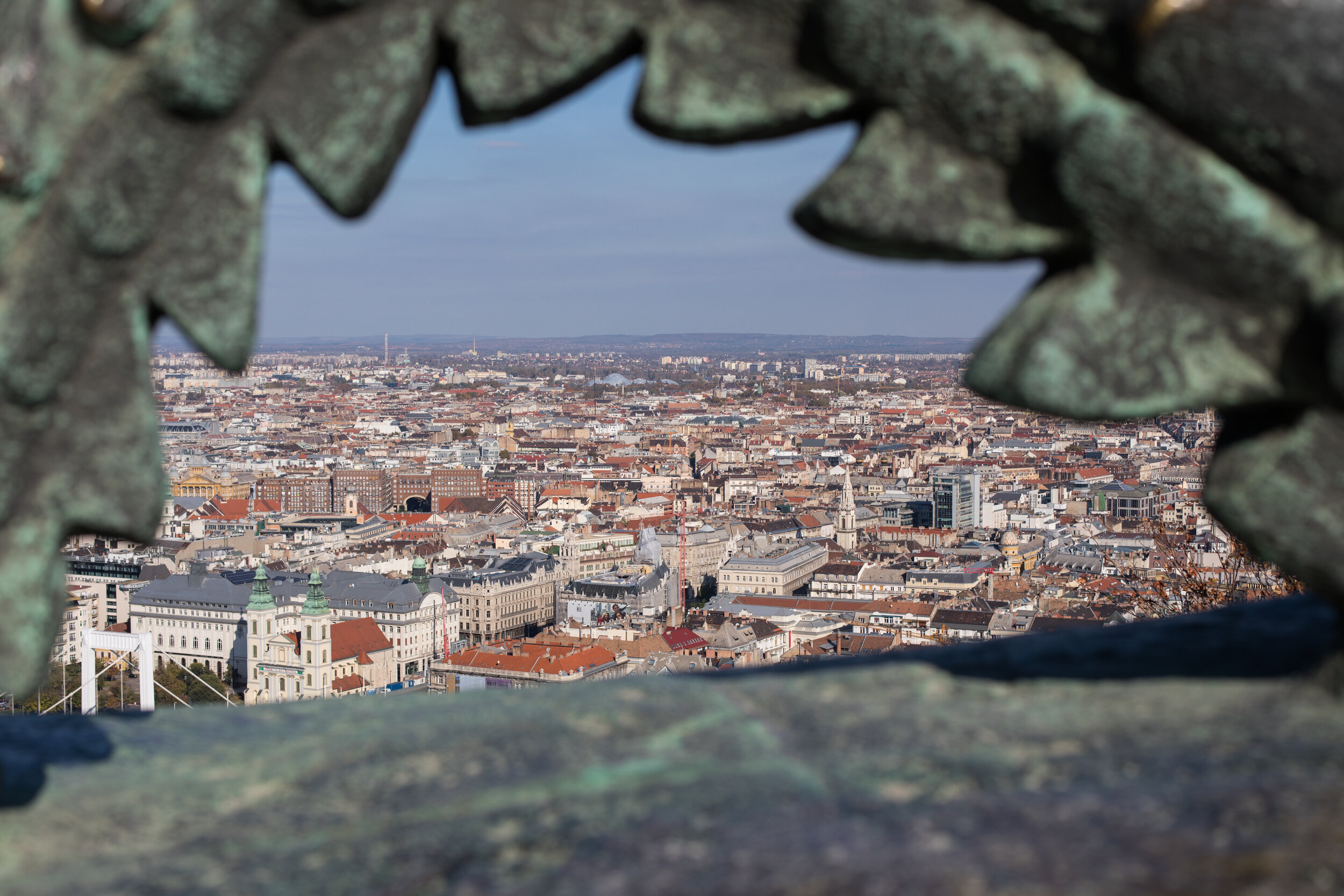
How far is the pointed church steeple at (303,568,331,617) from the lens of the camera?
923 inches

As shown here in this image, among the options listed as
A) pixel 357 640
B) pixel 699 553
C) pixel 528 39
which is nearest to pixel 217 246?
pixel 528 39

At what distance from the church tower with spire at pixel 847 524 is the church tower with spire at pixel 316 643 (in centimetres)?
1660

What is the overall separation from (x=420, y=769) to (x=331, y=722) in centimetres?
24

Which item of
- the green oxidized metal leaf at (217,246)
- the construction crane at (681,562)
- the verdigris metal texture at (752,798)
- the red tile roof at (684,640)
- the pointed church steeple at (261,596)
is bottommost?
the construction crane at (681,562)

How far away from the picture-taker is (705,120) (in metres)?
1.08

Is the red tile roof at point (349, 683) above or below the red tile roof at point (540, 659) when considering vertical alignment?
below

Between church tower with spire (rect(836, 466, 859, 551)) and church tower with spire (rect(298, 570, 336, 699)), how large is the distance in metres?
16.6

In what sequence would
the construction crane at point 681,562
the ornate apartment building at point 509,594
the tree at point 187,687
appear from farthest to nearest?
the construction crane at point 681,562 < the ornate apartment building at point 509,594 < the tree at point 187,687

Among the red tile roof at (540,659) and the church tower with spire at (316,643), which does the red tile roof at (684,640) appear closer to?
the red tile roof at (540,659)

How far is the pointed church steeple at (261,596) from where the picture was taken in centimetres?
2461

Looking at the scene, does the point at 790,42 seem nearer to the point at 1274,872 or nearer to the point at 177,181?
the point at 177,181

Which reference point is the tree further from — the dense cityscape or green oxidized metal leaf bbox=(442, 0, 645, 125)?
green oxidized metal leaf bbox=(442, 0, 645, 125)

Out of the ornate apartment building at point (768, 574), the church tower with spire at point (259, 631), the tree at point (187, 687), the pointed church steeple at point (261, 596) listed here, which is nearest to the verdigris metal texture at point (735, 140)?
the tree at point (187, 687)

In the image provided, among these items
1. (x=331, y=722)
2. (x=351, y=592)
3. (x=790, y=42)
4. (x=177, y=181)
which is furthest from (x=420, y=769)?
(x=351, y=592)
